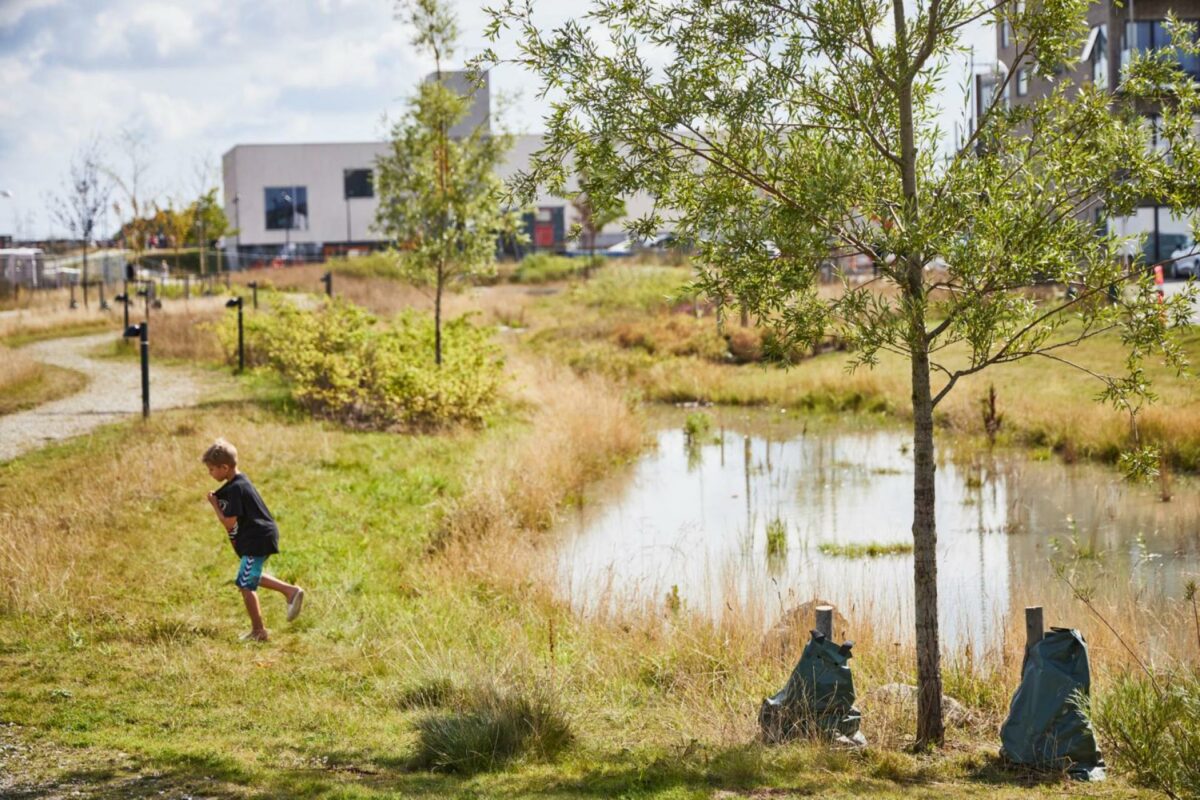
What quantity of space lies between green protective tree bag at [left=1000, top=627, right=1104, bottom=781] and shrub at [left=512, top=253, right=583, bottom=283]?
1845 inches

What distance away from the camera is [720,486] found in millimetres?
18234

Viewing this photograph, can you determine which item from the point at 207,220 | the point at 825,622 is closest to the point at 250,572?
the point at 825,622

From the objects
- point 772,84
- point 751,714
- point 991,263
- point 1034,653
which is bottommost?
point 751,714

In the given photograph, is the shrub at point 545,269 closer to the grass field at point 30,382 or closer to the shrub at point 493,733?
the grass field at point 30,382

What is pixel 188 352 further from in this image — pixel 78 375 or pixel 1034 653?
pixel 1034 653

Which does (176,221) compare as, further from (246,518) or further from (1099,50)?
(246,518)

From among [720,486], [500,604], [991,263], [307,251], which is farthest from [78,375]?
[307,251]

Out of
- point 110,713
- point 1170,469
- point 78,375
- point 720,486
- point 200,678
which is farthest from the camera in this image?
point 78,375

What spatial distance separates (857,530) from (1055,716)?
Answer: 8024 millimetres

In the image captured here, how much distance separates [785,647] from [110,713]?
15.2 ft

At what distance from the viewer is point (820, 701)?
7.41 metres

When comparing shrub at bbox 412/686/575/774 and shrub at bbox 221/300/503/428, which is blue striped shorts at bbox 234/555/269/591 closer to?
shrub at bbox 412/686/575/774

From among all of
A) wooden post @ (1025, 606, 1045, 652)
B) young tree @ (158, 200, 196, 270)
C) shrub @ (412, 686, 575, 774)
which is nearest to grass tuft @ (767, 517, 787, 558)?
wooden post @ (1025, 606, 1045, 652)

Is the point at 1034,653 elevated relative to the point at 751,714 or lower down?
elevated
